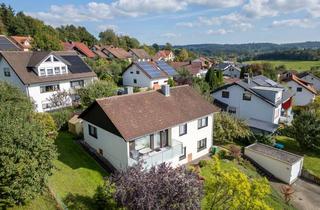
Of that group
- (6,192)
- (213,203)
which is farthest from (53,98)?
(213,203)

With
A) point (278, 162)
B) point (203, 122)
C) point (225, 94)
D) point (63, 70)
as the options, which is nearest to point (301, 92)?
point (225, 94)

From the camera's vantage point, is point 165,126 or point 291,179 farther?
point 291,179

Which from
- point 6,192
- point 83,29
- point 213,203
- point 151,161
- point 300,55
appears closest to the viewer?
point 6,192

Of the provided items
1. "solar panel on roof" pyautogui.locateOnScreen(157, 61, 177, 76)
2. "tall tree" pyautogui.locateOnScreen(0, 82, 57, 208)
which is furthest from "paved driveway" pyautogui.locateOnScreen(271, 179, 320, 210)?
"solar panel on roof" pyautogui.locateOnScreen(157, 61, 177, 76)

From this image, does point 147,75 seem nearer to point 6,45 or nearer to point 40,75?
point 40,75

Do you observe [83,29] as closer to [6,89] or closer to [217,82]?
[217,82]

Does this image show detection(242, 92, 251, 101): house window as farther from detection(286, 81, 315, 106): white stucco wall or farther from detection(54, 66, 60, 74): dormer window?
detection(54, 66, 60, 74): dormer window

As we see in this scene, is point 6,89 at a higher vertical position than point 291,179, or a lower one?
higher

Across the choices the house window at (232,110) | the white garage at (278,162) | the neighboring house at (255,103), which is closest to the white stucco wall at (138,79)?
the neighboring house at (255,103)
